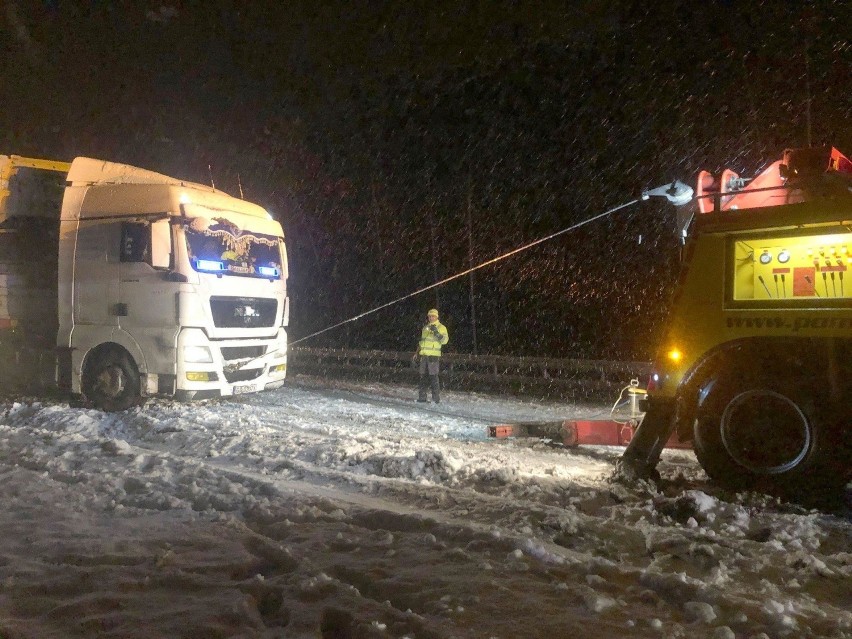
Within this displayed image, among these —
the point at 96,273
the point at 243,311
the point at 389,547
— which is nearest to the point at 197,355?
the point at 243,311

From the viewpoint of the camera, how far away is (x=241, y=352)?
10.3m

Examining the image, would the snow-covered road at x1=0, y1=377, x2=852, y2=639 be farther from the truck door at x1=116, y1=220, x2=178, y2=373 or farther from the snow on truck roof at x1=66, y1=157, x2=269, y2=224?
the snow on truck roof at x1=66, y1=157, x2=269, y2=224

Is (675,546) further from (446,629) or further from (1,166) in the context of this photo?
(1,166)

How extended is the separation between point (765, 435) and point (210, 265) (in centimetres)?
753

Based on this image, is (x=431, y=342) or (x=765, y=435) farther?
(x=431, y=342)

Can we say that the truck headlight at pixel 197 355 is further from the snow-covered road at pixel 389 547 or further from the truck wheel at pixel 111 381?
the snow-covered road at pixel 389 547

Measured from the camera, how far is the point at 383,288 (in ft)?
126

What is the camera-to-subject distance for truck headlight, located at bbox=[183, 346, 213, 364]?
9500mm

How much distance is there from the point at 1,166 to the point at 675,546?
11.3 metres

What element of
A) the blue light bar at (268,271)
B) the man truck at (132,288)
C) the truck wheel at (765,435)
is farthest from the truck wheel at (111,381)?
the truck wheel at (765,435)

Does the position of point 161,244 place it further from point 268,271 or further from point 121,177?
point 268,271

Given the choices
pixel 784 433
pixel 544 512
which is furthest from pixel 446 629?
pixel 784 433

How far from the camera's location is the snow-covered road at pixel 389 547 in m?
3.36

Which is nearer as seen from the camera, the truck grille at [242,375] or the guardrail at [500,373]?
the truck grille at [242,375]
